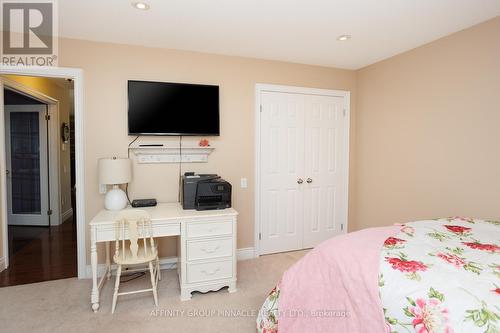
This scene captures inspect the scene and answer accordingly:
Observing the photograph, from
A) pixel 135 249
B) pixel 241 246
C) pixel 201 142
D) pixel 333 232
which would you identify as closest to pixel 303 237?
pixel 333 232

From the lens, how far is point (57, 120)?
475 cm

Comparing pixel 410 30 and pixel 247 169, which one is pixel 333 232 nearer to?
pixel 247 169

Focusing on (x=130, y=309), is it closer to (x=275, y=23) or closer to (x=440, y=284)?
(x=440, y=284)

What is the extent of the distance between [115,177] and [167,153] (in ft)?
1.99

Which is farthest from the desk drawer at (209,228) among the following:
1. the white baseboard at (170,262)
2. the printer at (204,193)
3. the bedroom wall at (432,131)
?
the bedroom wall at (432,131)

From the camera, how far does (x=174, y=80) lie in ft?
10.1

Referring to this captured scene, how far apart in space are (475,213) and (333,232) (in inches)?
66.6

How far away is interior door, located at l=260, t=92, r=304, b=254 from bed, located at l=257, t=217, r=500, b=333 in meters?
1.64

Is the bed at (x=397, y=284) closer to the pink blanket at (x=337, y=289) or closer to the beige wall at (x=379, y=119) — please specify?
the pink blanket at (x=337, y=289)

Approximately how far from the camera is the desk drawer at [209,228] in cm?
255

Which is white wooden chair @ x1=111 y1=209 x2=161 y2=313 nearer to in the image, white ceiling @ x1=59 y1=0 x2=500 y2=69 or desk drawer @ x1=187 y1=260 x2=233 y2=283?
desk drawer @ x1=187 y1=260 x2=233 y2=283

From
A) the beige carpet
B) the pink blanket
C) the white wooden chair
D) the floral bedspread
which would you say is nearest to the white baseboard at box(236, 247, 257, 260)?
the beige carpet

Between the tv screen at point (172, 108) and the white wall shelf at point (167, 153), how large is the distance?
0.51 ft

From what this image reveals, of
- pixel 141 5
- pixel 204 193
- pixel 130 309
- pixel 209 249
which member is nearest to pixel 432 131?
pixel 204 193
